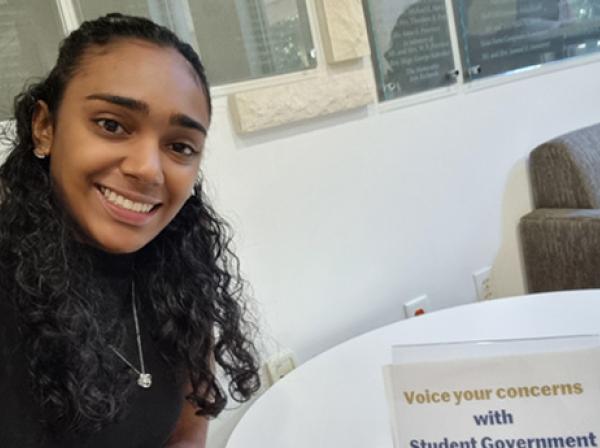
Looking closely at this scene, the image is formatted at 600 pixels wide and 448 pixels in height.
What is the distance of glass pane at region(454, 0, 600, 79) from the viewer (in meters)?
1.71

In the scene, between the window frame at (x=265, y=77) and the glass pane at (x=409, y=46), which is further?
the glass pane at (x=409, y=46)

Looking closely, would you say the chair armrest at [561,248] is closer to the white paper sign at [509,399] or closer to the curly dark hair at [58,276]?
the white paper sign at [509,399]

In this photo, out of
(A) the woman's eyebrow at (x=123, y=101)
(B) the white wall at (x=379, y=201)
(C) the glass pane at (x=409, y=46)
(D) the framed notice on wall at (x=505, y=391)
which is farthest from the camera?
(C) the glass pane at (x=409, y=46)

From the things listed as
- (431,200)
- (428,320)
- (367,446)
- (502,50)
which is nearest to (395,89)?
(431,200)

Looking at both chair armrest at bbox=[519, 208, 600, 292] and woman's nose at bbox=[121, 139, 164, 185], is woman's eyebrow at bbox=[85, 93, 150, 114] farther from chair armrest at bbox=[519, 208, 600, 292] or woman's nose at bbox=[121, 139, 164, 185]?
chair armrest at bbox=[519, 208, 600, 292]

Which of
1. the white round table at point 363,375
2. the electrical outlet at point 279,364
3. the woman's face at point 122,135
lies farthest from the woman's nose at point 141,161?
the electrical outlet at point 279,364

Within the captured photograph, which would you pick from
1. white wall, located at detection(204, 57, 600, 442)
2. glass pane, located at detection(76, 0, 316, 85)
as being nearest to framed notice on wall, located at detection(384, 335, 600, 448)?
white wall, located at detection(204, 57, 600, 442)

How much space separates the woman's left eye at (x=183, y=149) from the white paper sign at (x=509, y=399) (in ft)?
1.28

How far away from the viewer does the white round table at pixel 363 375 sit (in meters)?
0.99

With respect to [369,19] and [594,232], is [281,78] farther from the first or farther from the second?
[594,232]

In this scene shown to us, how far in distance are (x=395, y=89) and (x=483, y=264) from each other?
689mm

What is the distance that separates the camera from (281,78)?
1288mm

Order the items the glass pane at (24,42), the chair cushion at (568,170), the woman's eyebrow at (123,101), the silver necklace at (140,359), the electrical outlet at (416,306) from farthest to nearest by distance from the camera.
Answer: the chair cushion at (568,170)
the electrical outlet at (416,306)
the glass pane at (24,42)
the silver necklace at (140,359)
the woman's eyebrow at (123,101)

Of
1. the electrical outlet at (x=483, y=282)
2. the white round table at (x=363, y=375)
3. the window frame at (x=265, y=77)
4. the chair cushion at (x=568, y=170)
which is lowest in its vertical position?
the electrical outlet at (x=483, y=282)
